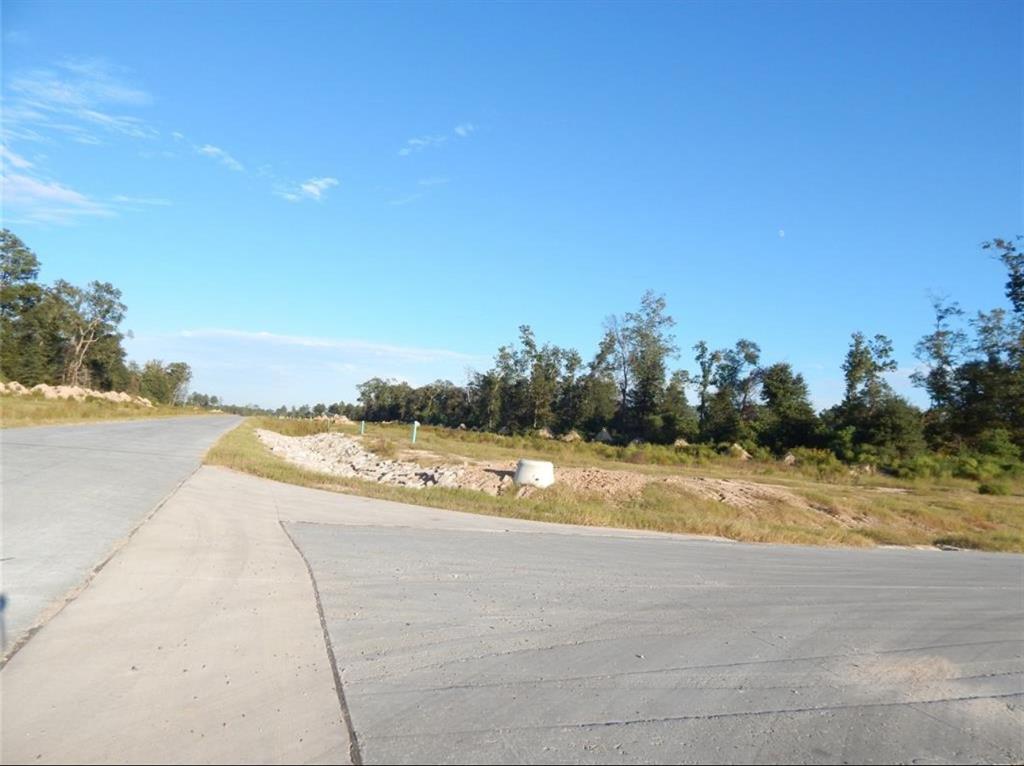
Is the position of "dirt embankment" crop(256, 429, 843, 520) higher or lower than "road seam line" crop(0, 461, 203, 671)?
higher

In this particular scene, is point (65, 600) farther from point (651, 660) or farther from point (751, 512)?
point (751, 512)

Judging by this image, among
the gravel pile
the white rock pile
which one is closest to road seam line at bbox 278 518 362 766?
the gravel pile

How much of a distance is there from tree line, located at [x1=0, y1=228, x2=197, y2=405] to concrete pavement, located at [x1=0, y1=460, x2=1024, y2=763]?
87921 mm

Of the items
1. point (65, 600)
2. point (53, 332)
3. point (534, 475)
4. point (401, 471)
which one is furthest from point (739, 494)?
point (53, 332)

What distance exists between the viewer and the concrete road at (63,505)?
684 cm

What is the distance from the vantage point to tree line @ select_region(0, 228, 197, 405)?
3359 inches

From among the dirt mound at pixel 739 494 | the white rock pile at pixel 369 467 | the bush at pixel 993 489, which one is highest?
the bush at pixel 993 489

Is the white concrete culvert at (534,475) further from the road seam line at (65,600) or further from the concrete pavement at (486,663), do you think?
the road seam line at (65,600)

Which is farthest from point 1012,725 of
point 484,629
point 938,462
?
point 938,462

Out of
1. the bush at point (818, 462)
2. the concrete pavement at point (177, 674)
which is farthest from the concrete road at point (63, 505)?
the bush at point (818, 462)

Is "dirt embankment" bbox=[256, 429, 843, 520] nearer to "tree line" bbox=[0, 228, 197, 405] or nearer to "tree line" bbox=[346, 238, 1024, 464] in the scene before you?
"tree line" bbox=[346, 238, 1024, 464]

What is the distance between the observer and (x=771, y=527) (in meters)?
18.9

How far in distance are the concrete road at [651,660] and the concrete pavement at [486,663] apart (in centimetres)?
3

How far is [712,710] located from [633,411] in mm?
78316
